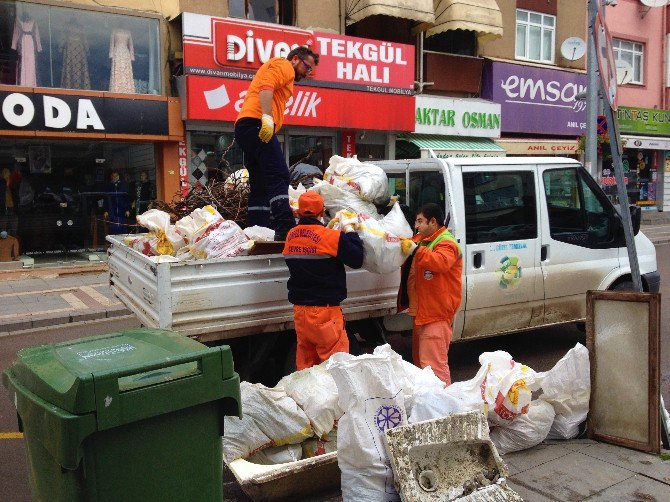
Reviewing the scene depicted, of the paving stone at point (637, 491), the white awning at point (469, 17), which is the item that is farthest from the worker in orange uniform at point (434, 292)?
the white awning at point (469, 17)

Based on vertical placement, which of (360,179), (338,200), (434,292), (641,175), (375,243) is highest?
(641,175)

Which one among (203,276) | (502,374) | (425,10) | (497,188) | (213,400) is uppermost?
(425,10)

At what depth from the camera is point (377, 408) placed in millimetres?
3229

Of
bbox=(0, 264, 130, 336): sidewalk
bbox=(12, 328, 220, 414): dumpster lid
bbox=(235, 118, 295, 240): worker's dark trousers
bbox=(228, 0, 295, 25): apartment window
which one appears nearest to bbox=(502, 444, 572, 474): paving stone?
bbox=(12, 328, 220, 414): dumpster lid

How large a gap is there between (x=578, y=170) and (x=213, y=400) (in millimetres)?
4519

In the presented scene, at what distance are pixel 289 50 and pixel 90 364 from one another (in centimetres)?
1265

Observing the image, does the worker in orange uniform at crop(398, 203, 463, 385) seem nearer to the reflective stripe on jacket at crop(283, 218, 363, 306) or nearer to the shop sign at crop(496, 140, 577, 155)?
the reflective stripe on jacket at crop(283, 218, 363, 306)

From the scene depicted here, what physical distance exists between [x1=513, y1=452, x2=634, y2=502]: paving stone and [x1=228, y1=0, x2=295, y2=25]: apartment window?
12857 mm

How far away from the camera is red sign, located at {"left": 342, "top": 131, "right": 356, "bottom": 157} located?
51.0 feet

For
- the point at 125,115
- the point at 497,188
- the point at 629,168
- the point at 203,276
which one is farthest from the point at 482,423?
the point at 629,168

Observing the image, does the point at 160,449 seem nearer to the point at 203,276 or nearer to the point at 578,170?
the point at 203,276

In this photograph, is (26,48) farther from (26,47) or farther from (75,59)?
(75,59)

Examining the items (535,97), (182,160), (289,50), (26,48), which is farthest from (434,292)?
(535,97)

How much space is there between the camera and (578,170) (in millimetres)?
5836
